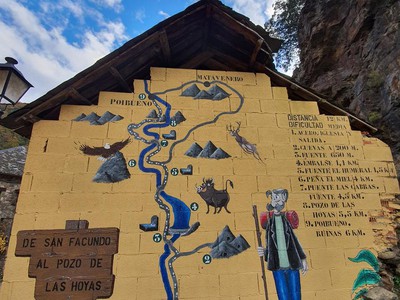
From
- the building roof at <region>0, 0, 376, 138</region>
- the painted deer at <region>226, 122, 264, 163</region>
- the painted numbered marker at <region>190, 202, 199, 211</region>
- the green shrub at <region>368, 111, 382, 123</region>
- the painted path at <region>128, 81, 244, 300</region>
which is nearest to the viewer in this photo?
the painted path at <region>128, 81, 244, 300</region>

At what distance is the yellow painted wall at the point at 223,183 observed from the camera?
4.12m

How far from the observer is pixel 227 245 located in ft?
14.1

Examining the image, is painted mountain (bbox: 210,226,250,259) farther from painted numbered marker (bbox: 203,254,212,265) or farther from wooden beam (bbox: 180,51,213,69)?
wooden beam (bbox: 180,51,213,69)

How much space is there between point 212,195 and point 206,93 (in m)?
1.92

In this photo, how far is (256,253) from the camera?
4.32 meters

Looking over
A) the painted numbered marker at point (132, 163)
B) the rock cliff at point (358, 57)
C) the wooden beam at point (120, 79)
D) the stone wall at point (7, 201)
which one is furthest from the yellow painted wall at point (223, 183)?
the stone wall at point (7, 201)

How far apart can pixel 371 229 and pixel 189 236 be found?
2.96 meters

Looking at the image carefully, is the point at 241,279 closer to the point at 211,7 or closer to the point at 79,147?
the point at 79,147

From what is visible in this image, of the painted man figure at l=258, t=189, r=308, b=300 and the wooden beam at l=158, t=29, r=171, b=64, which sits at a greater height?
the wooden beam at l=158, t=29, r=171, b=64

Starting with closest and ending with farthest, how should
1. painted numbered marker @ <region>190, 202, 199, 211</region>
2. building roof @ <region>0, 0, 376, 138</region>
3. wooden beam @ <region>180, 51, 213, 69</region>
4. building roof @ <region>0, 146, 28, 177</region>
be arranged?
painted numbered marker @ <region>190, 202, 199, 211</region>, building roof @ <region>0, 0, 376, 138</region>, wooden beam @ <region>180, 51, 213, 69</region>, building roof @ <region>0, 146, 28, 177</region>

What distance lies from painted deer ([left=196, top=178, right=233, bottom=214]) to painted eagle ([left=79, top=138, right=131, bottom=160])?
1.45 meters

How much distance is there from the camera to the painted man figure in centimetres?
422

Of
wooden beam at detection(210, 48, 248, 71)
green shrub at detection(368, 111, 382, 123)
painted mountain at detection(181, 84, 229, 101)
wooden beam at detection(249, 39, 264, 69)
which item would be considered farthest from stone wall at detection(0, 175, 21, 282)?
green shrub at detection(368, 111, 382, 123)

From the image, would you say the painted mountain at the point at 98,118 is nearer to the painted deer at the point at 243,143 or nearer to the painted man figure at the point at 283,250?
the painted deer at the point at 243,143
